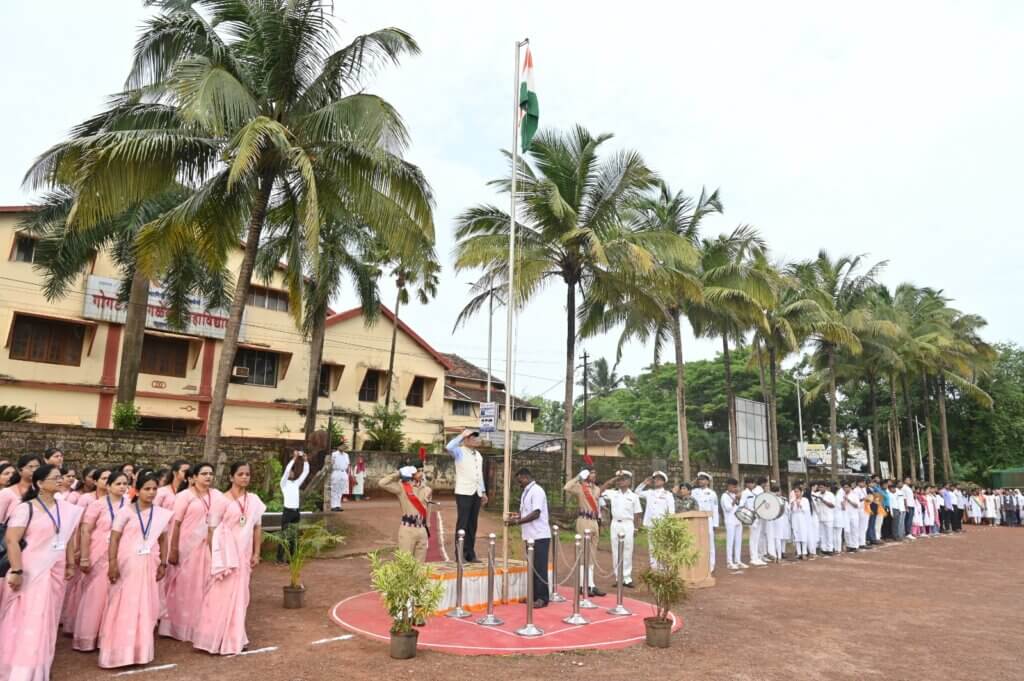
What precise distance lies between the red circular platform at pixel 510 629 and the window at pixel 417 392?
79.5 feet

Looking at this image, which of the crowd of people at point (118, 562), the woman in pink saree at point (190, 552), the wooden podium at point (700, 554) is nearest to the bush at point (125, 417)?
the crowd of people at point (118, 562)

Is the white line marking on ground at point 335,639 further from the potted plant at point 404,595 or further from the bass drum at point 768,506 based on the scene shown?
the bass drum at point 768,506

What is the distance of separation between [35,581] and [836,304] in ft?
101

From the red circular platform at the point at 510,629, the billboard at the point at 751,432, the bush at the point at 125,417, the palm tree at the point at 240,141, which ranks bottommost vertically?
the red circular platform at the point at 510,629

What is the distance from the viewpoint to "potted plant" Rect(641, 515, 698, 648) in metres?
7.51

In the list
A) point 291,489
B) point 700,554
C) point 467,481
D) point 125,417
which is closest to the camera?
point 467,481

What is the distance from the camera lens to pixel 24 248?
2247 centimetres

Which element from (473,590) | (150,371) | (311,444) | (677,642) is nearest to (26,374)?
(150,371)

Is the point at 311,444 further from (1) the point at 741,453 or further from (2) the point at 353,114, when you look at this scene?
(1) the point at 741,453

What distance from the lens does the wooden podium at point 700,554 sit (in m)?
11.9

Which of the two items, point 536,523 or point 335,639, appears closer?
point 335,639

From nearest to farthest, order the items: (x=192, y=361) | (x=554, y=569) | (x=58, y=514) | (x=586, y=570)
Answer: (x=58, y=514)
(x=586, y=570)
(x=554, y=569)
(x=192, y=361)

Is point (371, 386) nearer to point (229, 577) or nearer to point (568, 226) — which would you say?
point (568, 226)

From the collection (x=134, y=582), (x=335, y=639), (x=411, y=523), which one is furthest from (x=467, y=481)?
(x=134, y=582)
